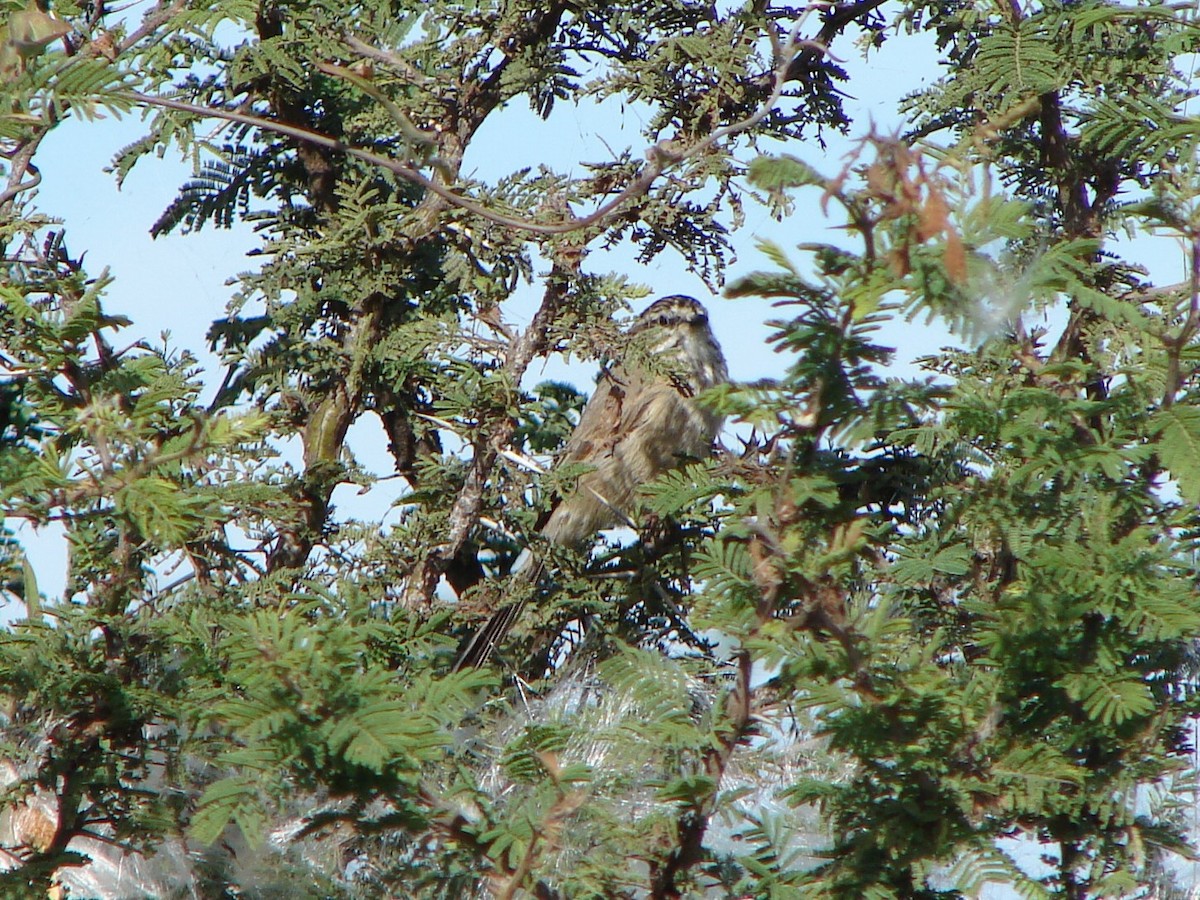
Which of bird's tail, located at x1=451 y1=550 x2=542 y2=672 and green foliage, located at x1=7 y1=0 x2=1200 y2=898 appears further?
bird's tail, located at x1=451 y1=550 x2=542 y2=672

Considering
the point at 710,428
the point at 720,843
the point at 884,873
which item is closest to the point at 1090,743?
the point at 884,873

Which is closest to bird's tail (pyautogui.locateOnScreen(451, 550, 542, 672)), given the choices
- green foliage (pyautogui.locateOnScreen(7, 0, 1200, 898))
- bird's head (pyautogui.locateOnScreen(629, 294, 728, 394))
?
green foliage (pyautogui.locateOnScreen(7, 0, 1200, 898))

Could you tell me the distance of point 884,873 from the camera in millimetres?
1566

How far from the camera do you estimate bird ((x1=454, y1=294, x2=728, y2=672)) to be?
2.99 meters

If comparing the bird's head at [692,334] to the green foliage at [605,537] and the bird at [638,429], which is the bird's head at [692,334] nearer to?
the bird at [638,429]

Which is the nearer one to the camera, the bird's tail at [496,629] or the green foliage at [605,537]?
the green foliage at [605,537]

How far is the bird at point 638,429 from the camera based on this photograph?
2.99m

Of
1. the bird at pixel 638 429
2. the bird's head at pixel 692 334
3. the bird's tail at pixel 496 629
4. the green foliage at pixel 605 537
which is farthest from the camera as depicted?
the bird's head at pixel 692 334

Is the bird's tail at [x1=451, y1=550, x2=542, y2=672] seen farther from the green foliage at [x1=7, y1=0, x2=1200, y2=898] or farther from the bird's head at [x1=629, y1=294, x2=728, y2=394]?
the bird's head at [x1=629, y1=294, x2=728, y2=394]

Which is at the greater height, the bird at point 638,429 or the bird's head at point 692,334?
the bird's head at point 692,334

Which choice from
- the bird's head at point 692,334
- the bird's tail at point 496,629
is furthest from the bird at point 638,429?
the bird's tail at point 496,629

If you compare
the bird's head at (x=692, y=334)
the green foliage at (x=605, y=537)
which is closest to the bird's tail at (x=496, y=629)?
the green foliage at (x=605, y=537)

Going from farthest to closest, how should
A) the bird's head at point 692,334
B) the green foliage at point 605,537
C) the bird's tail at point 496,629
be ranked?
→ the bird's head at point 692,334
the bird's tail at point 496,629
the green foliage at point 605,537

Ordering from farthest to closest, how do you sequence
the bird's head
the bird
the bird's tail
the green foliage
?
the bird's head → the bird → the bird's tail → the green foliage
